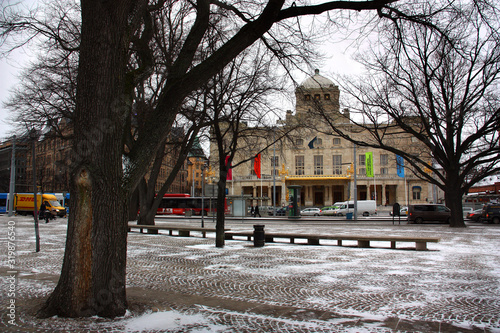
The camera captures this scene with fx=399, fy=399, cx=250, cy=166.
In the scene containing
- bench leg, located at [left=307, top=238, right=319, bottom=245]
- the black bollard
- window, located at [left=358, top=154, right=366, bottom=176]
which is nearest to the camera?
the black bollard

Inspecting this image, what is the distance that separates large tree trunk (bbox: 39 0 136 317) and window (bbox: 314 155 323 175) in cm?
7860

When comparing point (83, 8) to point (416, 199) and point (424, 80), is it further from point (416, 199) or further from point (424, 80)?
point (416, 199)

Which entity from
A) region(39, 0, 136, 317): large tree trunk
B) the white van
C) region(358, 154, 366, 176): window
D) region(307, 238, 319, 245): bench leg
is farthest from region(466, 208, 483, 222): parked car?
region(358, 154, 366, 176): window

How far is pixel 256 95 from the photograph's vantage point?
14734mm

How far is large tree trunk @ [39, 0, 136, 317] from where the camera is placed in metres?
5.14

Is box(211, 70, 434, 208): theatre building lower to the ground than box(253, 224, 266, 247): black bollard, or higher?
higher

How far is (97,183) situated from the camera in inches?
205

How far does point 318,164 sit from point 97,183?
79.4m

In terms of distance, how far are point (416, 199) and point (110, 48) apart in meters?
80.6

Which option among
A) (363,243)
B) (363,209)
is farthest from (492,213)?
(363,209)

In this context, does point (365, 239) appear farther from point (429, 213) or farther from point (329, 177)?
point (329, 177)

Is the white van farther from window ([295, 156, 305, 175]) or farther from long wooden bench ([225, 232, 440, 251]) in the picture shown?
long wooden bench ([225, 232, 440, 251])

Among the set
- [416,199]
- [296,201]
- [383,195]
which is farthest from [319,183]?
[296,201]

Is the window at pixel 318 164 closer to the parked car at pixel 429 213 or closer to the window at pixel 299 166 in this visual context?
the window at pixel 299 166
